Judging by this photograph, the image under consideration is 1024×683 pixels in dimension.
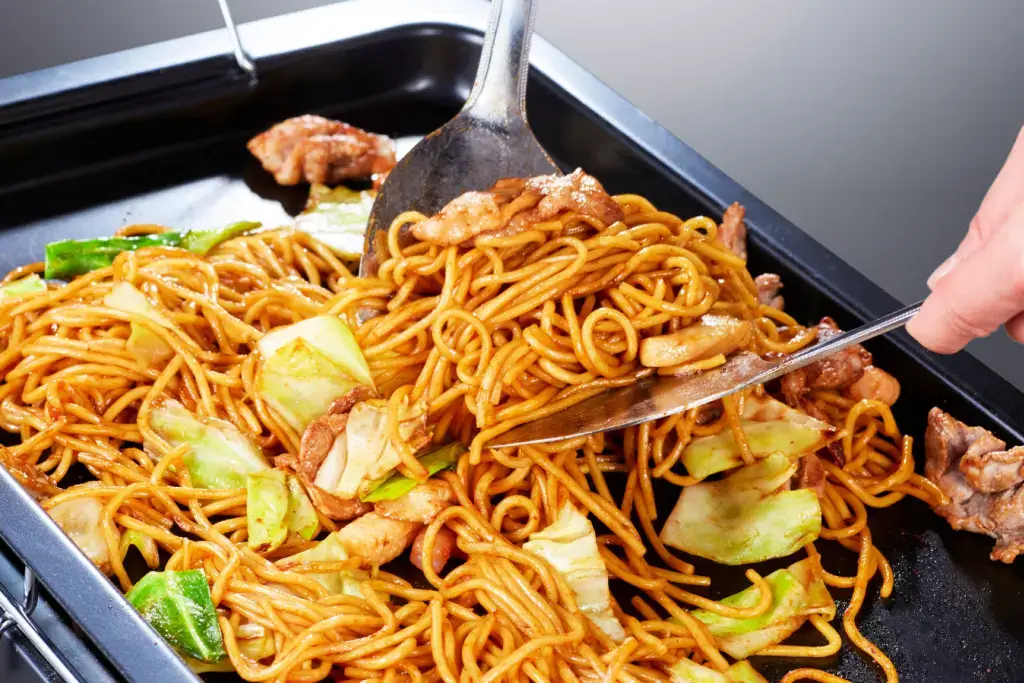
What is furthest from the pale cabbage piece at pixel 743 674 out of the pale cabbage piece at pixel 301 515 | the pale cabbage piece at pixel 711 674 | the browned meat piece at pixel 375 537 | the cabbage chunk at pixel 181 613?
the cabbage chunk at pixel 181 613

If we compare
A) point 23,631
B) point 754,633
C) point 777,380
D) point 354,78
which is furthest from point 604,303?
point 354,78

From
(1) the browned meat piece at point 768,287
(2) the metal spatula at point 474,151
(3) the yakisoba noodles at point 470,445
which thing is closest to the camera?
(3) the yakisoba noodles at point 470,445

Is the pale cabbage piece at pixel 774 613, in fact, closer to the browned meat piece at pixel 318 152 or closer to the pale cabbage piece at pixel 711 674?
the pale cabbage piece at pixel 711 674

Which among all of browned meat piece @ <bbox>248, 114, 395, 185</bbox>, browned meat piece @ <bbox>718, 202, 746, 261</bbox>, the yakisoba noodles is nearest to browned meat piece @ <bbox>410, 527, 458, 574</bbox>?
the yakisoba noodles

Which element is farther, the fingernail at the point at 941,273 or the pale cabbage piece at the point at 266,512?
the pale cabbage piece at the point at 266,512

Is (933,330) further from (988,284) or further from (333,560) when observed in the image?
(333,560)

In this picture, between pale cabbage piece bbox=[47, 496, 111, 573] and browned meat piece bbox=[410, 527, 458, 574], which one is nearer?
pale cabbage piece bbox=[47, 496, 111, 573]

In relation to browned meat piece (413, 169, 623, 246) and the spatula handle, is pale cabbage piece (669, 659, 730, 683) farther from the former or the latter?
the spatula handle
